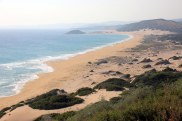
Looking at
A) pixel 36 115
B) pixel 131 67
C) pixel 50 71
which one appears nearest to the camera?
pixel 36 115

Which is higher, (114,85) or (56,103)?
(56,103)

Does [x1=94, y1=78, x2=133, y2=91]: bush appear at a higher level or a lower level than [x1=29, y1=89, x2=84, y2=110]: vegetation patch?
lower

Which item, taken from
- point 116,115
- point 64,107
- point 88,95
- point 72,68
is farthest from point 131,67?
point 116,115

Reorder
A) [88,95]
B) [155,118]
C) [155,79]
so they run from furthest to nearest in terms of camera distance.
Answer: [155,79], [88,95], [155,118]

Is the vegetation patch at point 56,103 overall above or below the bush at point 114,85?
above

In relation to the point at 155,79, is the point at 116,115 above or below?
above

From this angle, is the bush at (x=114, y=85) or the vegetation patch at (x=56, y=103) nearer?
the vegetation patch at (x=56, y=103)

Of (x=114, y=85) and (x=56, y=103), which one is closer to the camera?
(x=56, y=103)

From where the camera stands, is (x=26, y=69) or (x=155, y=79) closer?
(x=155, y=79)

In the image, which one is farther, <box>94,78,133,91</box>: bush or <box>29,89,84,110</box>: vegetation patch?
<box>94,78,133,91</box>: bush

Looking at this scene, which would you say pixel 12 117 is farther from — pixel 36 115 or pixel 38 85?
pixel 38 85
